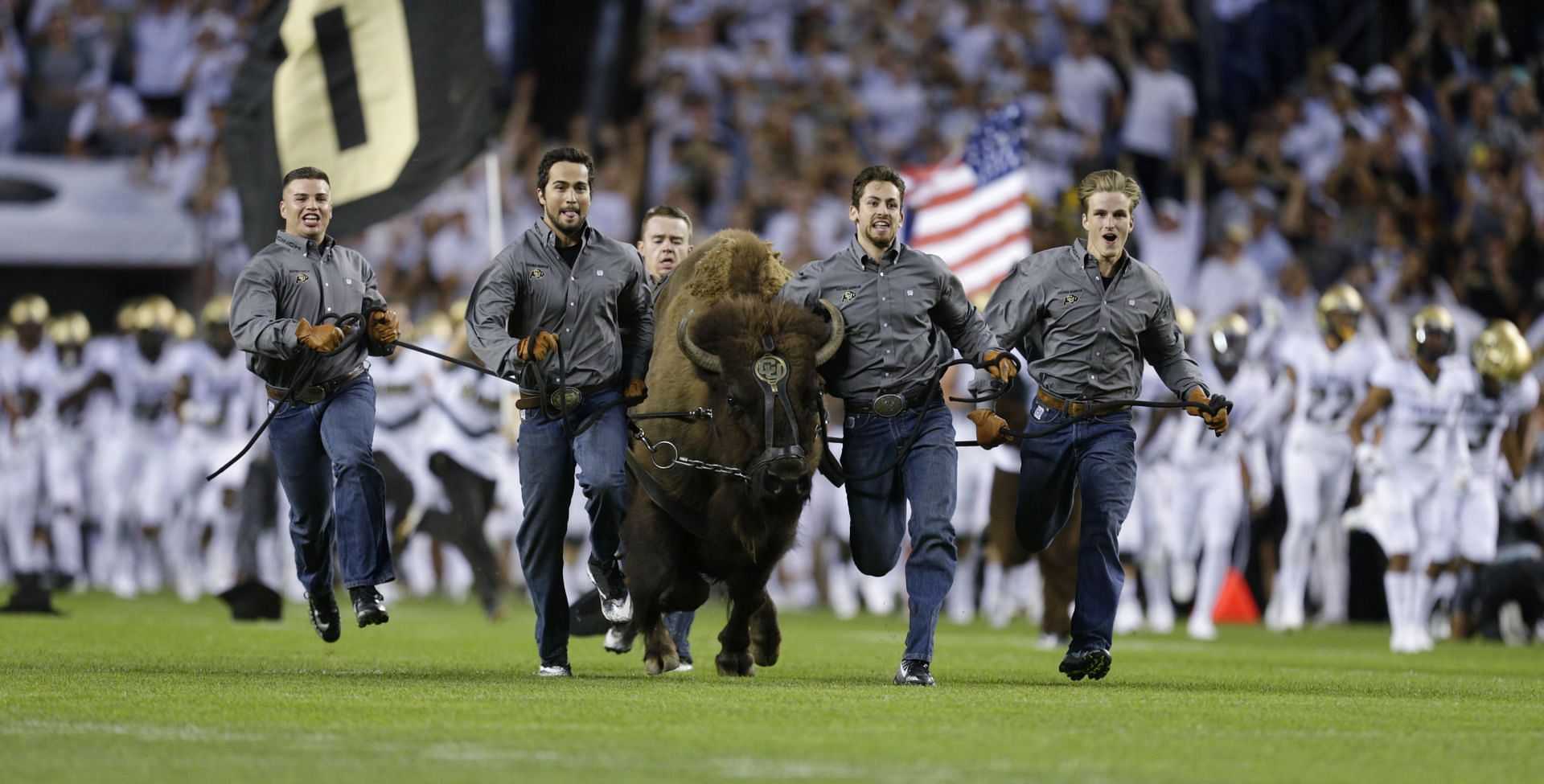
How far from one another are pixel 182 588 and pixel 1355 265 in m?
12.0

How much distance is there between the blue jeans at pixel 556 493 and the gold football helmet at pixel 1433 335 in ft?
28.5

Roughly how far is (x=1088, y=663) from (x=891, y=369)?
1755 mm

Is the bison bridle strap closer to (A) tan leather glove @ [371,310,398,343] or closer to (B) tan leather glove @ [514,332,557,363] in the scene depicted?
(B) tan leather glove @ [514,332,557,363]

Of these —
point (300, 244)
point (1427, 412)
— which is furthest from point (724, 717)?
point (1427, 412)

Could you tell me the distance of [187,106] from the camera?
2800 centimetres

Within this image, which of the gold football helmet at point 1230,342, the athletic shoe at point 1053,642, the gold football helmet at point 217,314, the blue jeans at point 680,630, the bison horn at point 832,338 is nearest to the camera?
the bison horn at point 832,338

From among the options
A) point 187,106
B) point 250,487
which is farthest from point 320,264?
point 187,106

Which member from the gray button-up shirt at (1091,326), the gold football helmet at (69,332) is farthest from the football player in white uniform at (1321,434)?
the gold football helmet at (69,332)

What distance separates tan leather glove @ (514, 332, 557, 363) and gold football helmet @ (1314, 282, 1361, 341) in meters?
10.7

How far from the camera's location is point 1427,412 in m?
17.9

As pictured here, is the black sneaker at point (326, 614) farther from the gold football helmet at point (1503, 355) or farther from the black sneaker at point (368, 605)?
the gold football helmet at point (1503, 355)

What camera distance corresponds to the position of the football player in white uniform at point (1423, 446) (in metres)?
17.6

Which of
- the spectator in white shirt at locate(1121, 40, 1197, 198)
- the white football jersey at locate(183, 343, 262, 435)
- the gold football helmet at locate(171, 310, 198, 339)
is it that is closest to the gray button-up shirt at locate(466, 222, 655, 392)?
the white football jersey at locate(183, 343, 262, 435)

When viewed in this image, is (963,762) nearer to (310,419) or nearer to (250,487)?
(310,419)
